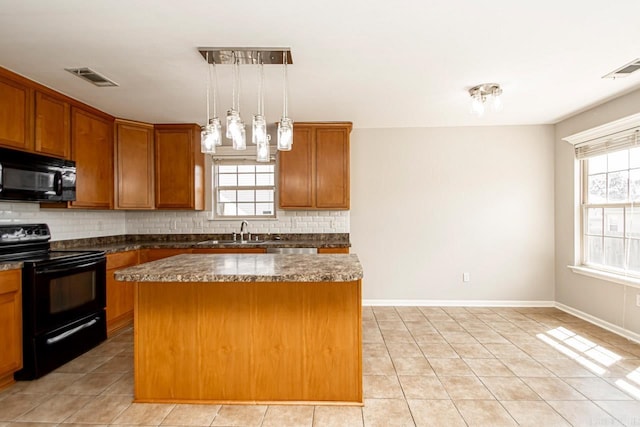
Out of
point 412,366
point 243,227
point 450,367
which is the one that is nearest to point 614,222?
point 450,367

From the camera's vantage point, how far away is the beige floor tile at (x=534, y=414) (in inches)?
77.0

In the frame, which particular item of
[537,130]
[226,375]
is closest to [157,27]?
[226,375]

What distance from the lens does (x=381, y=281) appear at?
Answer: 14.7ft

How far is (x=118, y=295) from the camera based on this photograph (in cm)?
348

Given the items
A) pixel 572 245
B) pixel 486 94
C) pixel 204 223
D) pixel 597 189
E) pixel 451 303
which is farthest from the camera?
pixel 204 223

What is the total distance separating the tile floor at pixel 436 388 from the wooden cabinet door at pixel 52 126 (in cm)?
186

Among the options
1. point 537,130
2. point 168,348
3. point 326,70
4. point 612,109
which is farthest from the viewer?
point 537,130

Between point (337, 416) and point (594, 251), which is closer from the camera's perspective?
point (337, 416)

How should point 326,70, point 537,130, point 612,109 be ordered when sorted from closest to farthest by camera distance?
point 326,70 → point 612,109 → point 537,130

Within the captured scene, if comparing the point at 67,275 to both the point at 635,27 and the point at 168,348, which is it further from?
the point at 635,27

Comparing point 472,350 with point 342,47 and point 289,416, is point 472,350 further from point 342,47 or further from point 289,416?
point 342,47

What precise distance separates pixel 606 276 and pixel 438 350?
6.66ft

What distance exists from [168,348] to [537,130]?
15.6ft

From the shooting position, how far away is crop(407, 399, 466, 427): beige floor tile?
196 cm
